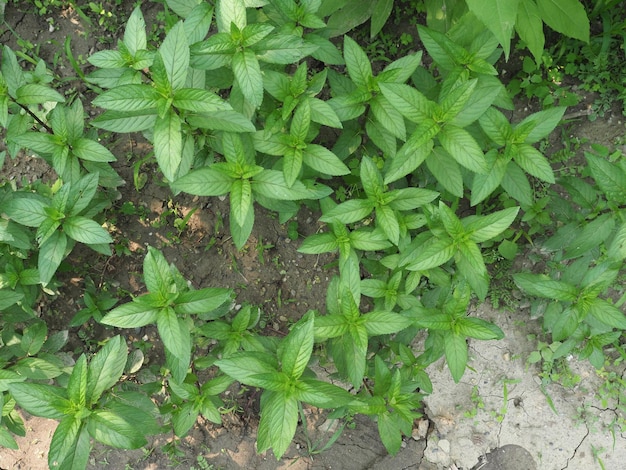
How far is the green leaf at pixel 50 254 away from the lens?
2518 millimetres

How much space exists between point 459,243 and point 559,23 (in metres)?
1.40

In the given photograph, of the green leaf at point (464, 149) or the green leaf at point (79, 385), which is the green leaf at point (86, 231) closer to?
the green leaf at point (79, 385)

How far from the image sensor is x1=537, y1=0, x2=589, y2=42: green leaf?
276 centimetres

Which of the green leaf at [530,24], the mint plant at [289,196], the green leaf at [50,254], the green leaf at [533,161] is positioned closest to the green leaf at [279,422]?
the mint plant at [289,196]

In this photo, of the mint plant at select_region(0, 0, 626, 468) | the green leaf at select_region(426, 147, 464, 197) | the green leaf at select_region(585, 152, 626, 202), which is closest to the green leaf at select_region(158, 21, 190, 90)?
the mint plant at select_region(0, 0, 626, 468)

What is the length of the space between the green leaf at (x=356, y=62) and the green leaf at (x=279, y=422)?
157cm

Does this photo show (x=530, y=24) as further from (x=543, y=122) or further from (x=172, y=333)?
(x=172, y=333)

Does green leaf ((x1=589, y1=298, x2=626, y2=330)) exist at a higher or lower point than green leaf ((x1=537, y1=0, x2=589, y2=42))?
lower

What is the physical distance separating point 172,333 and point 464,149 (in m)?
1.55

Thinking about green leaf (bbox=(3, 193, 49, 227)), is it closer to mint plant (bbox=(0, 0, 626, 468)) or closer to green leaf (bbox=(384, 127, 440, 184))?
mint plant (bbox=(0, 0, 626, 468))

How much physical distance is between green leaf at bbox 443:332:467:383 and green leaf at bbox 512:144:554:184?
2.87ft

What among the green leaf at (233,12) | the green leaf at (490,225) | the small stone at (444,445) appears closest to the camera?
the green leaf at (233,12)

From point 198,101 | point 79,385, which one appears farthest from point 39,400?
point 198,101

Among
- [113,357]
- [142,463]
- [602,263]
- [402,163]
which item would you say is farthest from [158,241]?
[602,263]
